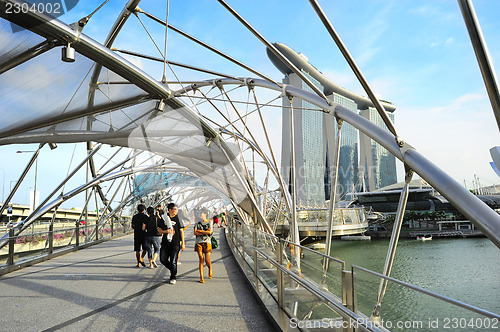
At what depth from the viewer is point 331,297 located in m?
4.08

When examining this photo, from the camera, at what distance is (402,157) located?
242 inches

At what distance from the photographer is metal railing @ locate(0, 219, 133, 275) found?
10.9 meters

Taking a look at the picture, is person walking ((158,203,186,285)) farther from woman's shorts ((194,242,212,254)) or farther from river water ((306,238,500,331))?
river water ((306,238,500,331))

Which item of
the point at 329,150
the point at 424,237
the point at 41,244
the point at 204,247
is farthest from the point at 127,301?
the point at 329,150

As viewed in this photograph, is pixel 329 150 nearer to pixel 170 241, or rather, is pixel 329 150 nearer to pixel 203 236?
pixel 203 236

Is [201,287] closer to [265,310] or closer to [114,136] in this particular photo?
[265,310]

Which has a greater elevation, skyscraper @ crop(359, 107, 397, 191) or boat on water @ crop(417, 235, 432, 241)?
skyscraper @ crop(359, 107, 397, 191)

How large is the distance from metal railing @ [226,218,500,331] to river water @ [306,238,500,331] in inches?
0.4

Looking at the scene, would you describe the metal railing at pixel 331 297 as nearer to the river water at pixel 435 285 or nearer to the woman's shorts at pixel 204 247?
the river water at pixel 435 285

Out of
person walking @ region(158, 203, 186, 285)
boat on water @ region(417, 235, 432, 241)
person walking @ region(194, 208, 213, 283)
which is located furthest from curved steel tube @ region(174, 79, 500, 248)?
boat on water @ region(417, 235, 432, 241)

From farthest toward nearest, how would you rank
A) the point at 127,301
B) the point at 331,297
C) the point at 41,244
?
the point at 41,244 < the point at 127,301 < the point at 331,297

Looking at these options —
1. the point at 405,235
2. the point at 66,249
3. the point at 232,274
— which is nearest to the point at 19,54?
the point at 232,274

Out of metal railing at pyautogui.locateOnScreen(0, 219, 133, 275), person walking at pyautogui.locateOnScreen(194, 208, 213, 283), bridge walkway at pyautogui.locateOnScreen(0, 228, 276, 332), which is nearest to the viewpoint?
bridge walkway at pyautogui.locateOnScreen(0, 228, 276, 332)

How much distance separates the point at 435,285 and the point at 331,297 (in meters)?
21.7
